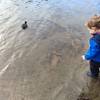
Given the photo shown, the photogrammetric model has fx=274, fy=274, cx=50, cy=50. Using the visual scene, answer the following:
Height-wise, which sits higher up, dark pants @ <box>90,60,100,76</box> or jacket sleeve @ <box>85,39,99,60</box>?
jacket sleeve @ <box>85,39,99,60</box>

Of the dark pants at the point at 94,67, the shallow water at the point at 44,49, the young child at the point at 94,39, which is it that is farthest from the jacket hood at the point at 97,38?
the shallow water at the point at 44,49

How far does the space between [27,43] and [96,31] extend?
2630 mm

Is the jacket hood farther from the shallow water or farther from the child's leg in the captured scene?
the shallow water

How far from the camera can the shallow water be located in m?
5.53

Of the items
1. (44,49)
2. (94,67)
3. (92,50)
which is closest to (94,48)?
(92,50)

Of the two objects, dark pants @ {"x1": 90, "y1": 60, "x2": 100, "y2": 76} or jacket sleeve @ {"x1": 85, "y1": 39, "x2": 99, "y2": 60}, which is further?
dark pants @ {"x1": 90, "y1": 60, "x2": 100, "y2": 76}

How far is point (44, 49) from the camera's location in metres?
7.06

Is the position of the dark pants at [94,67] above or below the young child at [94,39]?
below

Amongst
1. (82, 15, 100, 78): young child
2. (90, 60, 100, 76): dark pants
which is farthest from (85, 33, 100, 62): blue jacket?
(90, 60, 100, 76): dark pants

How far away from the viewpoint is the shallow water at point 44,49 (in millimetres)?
5531

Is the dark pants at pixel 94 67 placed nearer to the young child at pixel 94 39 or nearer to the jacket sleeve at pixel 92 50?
the young child at pixel 94 39

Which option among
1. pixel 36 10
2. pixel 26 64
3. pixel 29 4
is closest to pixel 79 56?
pixel 26 64

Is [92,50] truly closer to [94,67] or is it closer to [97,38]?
[97,38]

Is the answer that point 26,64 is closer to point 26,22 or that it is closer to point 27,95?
point 27,95
